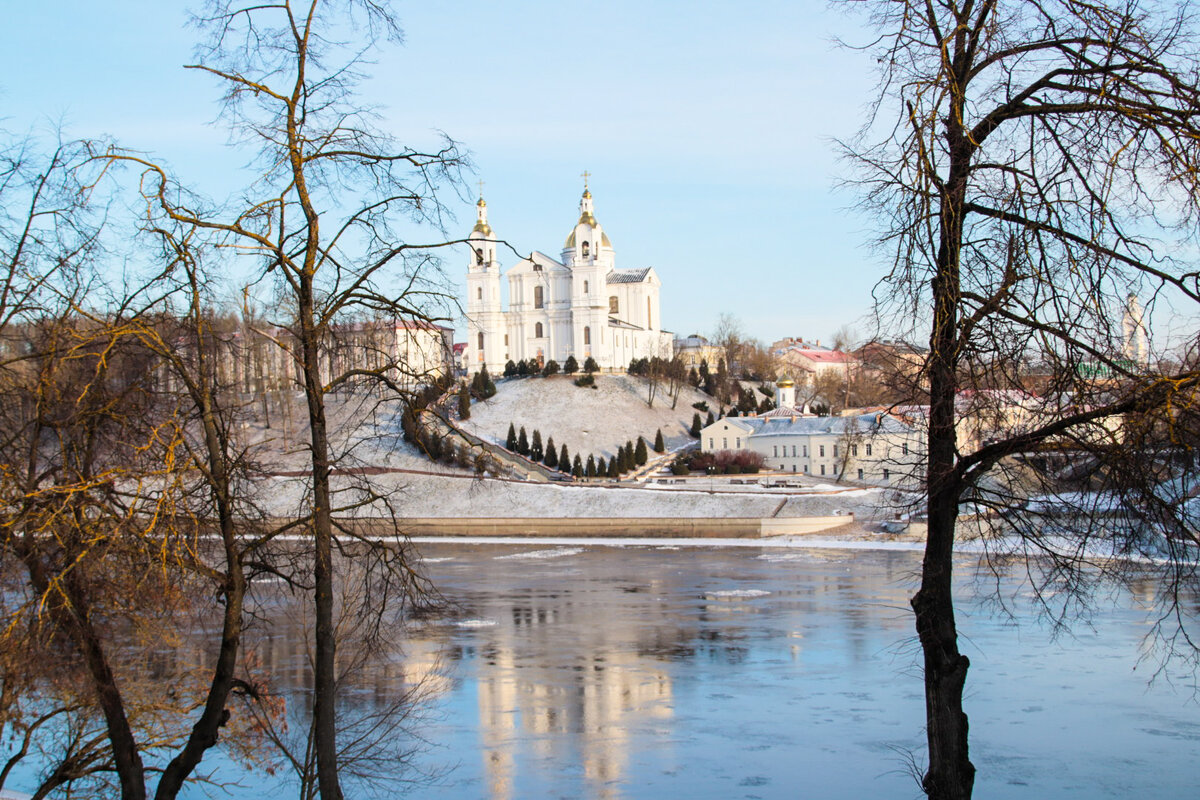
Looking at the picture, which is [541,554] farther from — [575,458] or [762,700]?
[762,700]

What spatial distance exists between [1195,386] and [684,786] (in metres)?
9.58

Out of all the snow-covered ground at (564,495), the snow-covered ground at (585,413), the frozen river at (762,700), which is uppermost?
the snow-covered ground at (585,413)

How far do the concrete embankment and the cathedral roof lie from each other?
43823mm

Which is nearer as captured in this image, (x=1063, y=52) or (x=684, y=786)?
(x=1063, y=52)

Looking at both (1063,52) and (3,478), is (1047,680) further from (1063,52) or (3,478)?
(3,478)

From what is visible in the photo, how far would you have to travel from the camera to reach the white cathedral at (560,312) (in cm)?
8600

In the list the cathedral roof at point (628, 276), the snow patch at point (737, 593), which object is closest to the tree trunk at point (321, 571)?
the snow patch at point (737, 593)

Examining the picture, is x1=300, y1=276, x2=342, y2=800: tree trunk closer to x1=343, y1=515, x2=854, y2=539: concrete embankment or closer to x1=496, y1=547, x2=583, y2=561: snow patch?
x1=496, y1=547, x2=583, y2=561: snow patch

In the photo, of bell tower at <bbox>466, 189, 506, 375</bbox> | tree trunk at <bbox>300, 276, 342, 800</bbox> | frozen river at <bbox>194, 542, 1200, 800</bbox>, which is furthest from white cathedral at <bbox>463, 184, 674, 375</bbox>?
tree trunk at <bbox>300, 276, 342, 800</bbox>

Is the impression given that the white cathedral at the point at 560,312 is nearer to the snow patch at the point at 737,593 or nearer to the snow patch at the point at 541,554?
the snow patch at the point at 541,554

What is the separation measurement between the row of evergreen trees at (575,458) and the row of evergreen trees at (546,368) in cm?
1367

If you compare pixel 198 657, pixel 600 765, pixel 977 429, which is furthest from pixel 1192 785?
pixel 198 657

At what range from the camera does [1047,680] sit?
18.2m

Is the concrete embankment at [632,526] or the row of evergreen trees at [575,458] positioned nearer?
the concrete embankment at [632,526]
